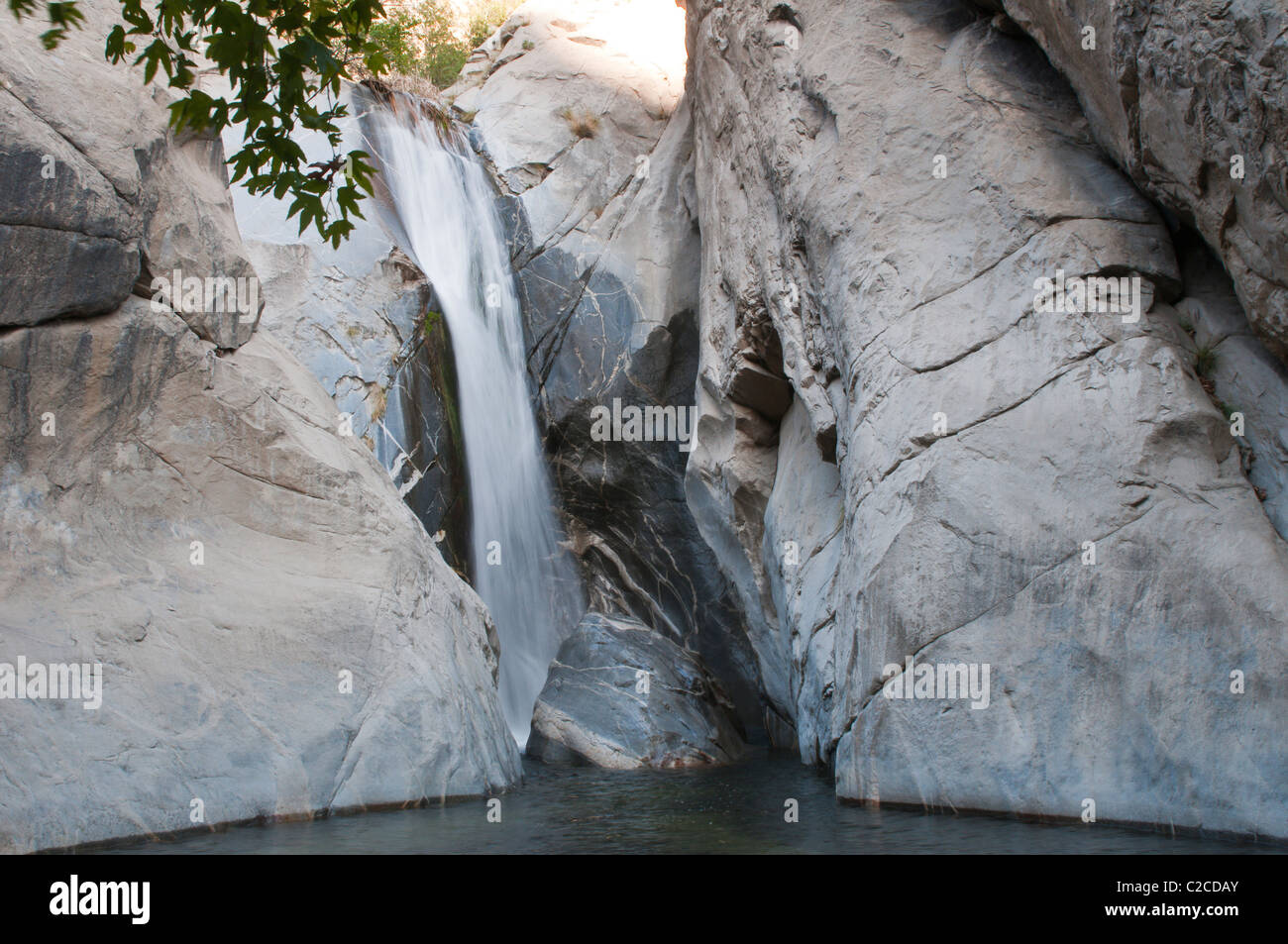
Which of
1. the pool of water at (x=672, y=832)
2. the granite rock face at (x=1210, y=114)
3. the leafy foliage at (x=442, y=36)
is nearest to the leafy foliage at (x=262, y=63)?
the pool of water at (x=672, y=832)

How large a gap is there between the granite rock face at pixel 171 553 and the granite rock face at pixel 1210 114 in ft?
19.6

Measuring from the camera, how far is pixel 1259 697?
5.59m

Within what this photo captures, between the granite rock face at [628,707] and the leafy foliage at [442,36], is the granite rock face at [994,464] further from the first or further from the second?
the leafy foliage at [442,36]

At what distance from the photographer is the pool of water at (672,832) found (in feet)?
17.8

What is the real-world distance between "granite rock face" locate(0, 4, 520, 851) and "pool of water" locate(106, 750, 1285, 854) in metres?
0.40

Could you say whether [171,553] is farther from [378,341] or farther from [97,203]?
[378,341]

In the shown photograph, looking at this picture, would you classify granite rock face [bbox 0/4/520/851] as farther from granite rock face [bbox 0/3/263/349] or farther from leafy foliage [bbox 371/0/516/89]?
leafy foliage [bbox 371/0/516/89]

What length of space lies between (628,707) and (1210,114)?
7250 millimetres

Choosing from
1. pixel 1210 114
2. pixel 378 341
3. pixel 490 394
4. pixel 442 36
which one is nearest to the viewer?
pixel 1210 114

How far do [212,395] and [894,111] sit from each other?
6106mm

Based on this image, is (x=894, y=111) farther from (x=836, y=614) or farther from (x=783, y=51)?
(x=836, y=614)

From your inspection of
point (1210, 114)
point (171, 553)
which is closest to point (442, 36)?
point (171, 553)

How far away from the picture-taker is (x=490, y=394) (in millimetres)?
14406
